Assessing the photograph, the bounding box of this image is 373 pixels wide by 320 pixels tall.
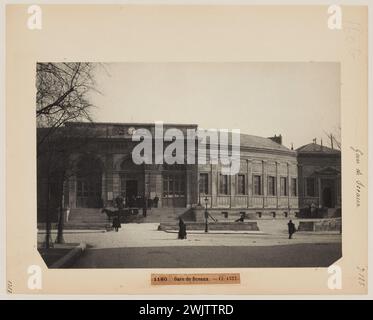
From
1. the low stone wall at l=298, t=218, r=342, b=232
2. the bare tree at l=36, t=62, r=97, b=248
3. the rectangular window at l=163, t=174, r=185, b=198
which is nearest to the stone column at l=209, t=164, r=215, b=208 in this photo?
the rectangular window at l=163, t=174, r=185, b=198

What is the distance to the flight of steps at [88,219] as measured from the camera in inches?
565

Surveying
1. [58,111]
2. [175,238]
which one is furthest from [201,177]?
[58,111]

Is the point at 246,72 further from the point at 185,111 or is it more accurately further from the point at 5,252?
the point at 5,252

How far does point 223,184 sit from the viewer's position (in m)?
15.5

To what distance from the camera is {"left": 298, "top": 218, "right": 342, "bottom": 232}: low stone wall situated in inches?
496

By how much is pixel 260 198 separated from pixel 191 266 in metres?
4.81

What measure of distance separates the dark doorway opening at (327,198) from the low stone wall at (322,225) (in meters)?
0.37

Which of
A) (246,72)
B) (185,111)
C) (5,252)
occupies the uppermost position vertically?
(246,72)

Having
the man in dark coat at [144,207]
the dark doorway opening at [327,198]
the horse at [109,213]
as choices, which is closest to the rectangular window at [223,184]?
the man in dark coat at [144,207]

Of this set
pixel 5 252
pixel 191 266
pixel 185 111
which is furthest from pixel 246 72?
pixel 5 252

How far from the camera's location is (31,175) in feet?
39.3

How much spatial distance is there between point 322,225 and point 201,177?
3.66m

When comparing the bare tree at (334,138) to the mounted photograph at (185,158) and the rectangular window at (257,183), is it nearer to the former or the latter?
the mounted photograph at (185,158)
